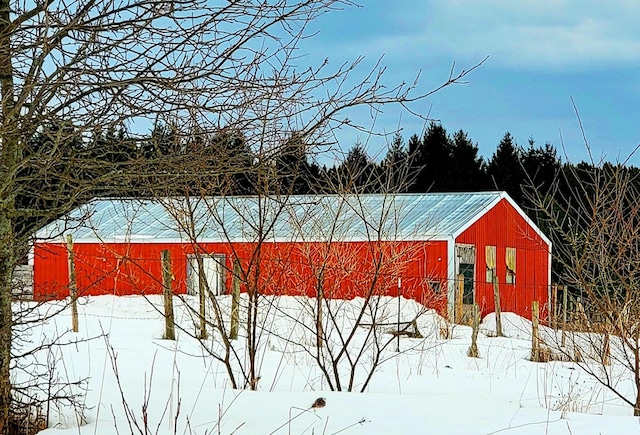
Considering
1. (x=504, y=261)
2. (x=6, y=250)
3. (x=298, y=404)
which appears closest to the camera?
(x=6, y=250)

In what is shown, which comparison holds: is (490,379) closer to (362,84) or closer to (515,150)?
(362,84)

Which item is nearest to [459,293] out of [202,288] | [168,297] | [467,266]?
[467,266]

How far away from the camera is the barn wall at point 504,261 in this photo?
23297 millimetres

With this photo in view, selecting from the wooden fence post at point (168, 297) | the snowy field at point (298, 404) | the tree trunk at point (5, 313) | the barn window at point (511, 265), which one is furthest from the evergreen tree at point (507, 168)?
the tree trunk at point (5, 313)

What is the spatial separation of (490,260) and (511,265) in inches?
70.1

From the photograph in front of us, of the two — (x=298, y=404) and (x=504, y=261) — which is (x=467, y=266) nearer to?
(x=504, y=261)

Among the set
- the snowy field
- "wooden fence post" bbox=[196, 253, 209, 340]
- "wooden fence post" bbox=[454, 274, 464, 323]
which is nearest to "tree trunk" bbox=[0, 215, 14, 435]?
the snowy field

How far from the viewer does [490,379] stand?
446 inches

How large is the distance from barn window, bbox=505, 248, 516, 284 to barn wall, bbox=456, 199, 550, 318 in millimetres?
154

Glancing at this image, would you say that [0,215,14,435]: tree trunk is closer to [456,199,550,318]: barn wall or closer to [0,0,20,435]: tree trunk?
[0,0,20,435]: tree trunk

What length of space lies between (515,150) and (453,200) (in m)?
20.6

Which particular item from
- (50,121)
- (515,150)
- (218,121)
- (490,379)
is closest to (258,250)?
(218,121)

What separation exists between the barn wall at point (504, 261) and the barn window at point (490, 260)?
0.17m

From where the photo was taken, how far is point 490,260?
24188 millimetres
